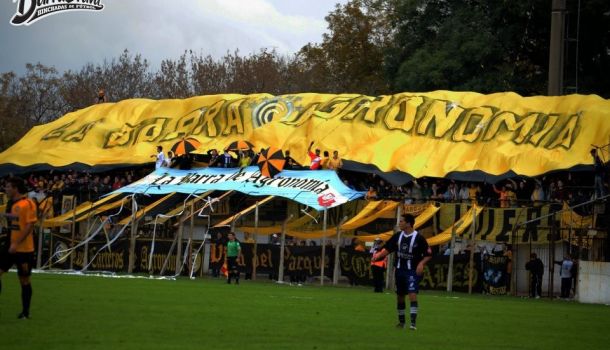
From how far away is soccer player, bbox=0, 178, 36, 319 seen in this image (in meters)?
17.0

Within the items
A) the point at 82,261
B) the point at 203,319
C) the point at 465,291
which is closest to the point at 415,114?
the point at 465,291

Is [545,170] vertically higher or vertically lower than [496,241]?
higher

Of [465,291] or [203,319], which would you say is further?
[465,291]

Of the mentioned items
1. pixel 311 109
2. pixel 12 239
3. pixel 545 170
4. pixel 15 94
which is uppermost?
pixel 15 94

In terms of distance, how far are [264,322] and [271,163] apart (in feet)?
77.4

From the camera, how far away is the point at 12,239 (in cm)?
1702

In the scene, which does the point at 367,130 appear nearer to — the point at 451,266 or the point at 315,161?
the point at 315,161

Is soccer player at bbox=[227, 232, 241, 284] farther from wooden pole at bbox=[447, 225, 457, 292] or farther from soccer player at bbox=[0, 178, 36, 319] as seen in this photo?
soccer player at bbox=[0, 178, 36, 319]

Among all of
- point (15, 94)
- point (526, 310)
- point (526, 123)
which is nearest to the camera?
point (526, 310)

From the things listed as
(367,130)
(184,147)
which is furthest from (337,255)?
(184,147)

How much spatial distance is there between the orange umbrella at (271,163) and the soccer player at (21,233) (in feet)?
82.0

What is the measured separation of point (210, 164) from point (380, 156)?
6.82m

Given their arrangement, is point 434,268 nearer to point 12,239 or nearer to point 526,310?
point 526,310

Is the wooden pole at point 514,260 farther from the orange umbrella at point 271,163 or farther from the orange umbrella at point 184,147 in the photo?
the orange umbrella at point 184,147
